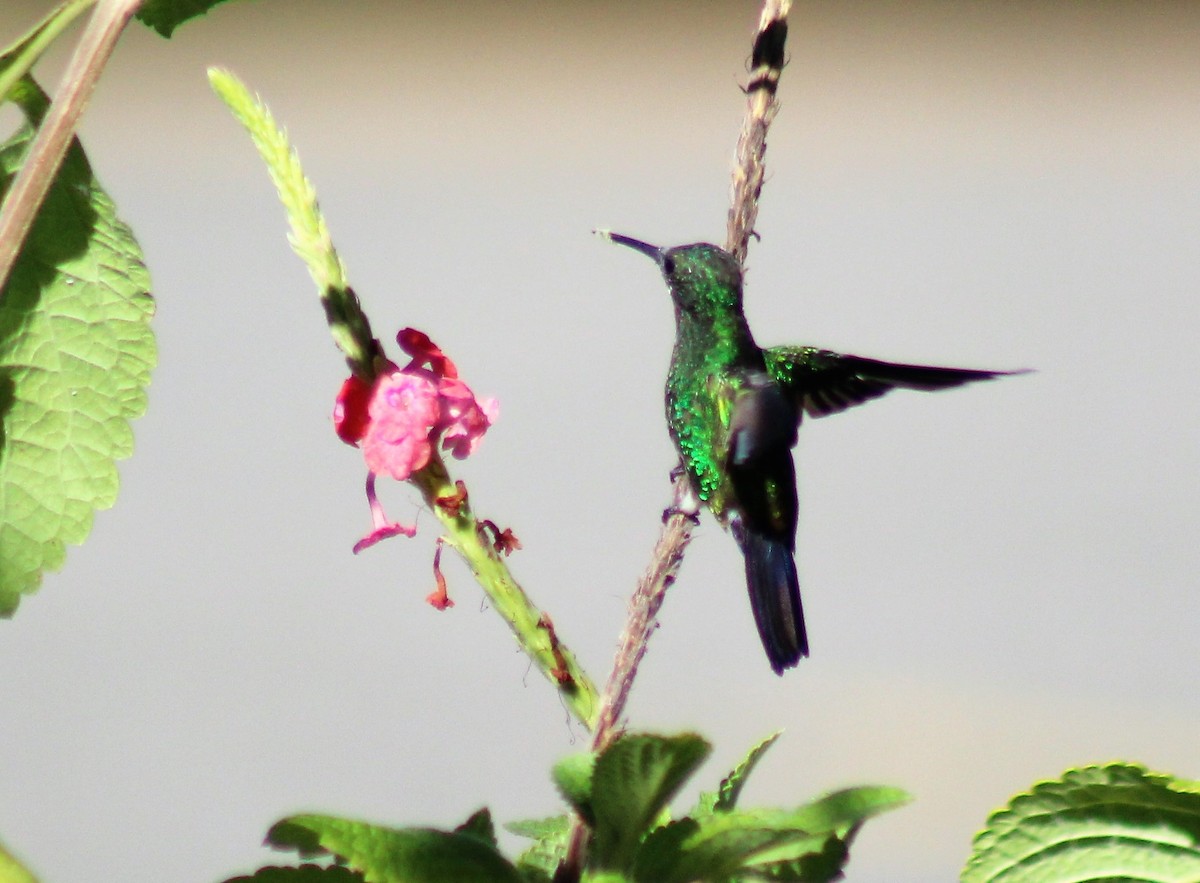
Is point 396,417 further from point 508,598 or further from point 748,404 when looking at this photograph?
point 748,404

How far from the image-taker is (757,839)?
673mm

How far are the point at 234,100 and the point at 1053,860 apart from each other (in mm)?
705

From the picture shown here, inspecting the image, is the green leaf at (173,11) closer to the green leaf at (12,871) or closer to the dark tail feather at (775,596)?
the green leaf at (12,871)

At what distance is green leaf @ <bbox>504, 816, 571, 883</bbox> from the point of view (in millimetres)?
752

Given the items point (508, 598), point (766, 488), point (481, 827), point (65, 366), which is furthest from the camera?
point (766, 488)

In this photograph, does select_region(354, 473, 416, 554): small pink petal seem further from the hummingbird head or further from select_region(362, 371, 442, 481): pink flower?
the hummingbird head

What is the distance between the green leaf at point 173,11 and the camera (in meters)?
1.03

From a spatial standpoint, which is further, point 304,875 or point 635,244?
point 635,244

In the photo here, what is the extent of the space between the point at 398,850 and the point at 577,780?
0.30 ft

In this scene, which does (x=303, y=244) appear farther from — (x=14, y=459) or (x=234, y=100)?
(x=14, y=459)

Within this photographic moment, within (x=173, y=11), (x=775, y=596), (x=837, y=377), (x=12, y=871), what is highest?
(x=837, y=377)

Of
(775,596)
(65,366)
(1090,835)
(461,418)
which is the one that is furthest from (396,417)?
(775,596)

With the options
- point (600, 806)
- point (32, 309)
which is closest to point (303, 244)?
point (32, 309)

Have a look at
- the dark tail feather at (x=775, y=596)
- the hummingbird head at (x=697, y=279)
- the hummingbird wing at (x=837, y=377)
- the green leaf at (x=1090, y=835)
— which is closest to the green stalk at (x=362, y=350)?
the green leaf at (x=1090, y=835)
